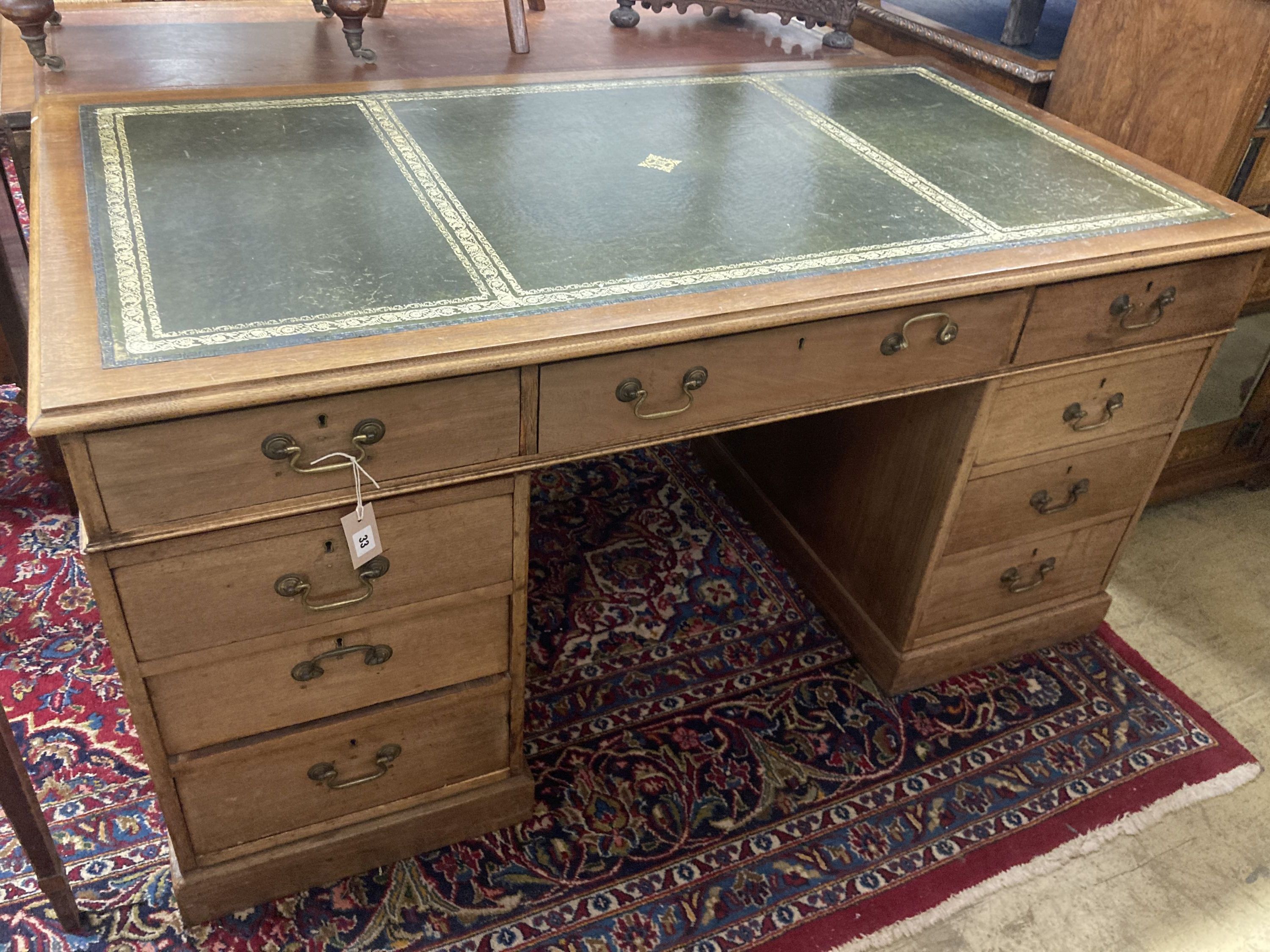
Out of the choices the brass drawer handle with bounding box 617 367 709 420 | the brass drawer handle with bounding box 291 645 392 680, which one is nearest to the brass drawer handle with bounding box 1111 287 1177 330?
the brass drawer handle with bounding box 617 367 709 420

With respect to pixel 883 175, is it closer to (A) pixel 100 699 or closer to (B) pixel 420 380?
(B) pixel 420 380

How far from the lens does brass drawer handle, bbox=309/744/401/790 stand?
4.91 ft

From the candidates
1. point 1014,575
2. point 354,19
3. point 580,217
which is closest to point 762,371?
point 580,217

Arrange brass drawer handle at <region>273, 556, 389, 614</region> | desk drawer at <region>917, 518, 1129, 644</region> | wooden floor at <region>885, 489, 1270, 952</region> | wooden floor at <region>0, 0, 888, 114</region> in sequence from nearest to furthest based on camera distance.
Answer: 1. brass drawer handle at <region>273, 556, 389, 614</region>
2. wooden floor at <region>885, 489, 1270, 952</region>
3. wooden floor at <region>0, 0, 888, 114</region>
4. desk drawer at <region>917, 518, 1129, 644</region>

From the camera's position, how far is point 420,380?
3.74 feet

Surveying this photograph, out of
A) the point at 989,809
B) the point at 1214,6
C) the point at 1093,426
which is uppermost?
the point at 1214,6

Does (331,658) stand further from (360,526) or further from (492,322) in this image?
(492,322)

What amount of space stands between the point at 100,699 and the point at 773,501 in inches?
56.4

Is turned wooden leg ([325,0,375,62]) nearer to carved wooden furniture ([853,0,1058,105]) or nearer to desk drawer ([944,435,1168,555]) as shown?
carved wooden furniture ([853,0,1058,105])

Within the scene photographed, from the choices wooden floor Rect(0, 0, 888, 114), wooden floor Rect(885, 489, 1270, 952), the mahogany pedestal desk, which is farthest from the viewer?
wooden floor Rect(0, 0, 888, 114)

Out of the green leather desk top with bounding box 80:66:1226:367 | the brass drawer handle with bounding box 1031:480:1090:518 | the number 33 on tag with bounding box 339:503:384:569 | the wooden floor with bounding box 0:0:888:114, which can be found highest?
the wooden floor with bounding box 0:0:888:114

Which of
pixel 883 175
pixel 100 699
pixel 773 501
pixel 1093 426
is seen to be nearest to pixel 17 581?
pixel 100 699

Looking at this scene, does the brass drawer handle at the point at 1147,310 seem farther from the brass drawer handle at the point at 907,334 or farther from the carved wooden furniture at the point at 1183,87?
the carved wooden furniture at the point at 1183,87

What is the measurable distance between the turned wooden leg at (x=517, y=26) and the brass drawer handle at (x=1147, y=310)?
1.21 metres
